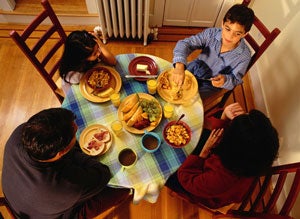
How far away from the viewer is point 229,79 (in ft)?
5.48

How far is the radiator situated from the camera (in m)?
2.27

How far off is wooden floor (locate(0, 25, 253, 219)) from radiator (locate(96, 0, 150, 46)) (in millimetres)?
179

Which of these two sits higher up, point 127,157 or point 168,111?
point 168,111

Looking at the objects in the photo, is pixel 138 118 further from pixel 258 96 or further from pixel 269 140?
pixel 258 96

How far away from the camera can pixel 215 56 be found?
177 cm

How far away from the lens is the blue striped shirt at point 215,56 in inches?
65.4

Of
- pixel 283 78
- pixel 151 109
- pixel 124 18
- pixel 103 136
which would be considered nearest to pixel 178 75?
pixel 151 109

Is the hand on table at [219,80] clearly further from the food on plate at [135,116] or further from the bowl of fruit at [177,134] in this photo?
the food on plate at [135,116]

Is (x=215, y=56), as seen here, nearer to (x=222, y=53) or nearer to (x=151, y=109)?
(x=222, y=53)

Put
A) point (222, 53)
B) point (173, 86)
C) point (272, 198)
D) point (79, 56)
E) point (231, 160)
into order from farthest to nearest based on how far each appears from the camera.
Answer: point (222, 53) < point (173, 86) < point (79, 56) < point (272, 198) < point (231, 160)

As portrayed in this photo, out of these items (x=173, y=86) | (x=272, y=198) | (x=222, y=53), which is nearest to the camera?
(x=272, y=198)

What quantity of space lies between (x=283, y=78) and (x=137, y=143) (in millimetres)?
1517

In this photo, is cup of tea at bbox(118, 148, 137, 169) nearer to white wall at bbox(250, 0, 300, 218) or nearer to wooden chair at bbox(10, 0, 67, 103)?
wooden chair at bbox(10, 0, 67, 103)

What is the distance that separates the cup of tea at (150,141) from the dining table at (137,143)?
27 mm
